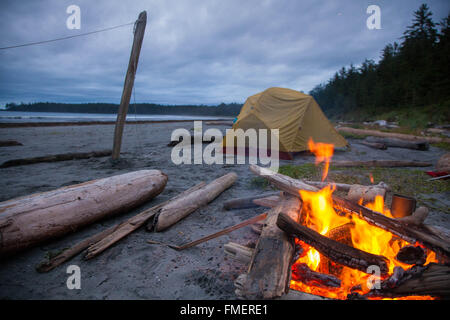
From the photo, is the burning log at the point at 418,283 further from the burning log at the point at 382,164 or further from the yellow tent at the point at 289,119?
the yellow tent at the point at 289,119

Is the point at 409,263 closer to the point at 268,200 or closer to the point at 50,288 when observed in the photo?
the point at 268,200

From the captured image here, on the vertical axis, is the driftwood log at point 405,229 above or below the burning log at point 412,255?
above

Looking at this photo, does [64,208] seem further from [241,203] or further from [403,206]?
[403,206]

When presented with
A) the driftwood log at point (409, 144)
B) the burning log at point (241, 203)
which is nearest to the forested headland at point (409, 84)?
the driftwood log at point (409, 144)

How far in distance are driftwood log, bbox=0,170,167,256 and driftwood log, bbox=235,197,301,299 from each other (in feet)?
8.04

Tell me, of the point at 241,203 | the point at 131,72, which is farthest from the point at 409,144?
the point at 131,72

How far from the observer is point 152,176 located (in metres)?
4.22

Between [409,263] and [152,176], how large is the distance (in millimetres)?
3794

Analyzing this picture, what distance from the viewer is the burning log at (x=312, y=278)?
1870mm

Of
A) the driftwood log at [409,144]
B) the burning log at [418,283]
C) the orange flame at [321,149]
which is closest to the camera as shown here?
the burning log at [418,283]
